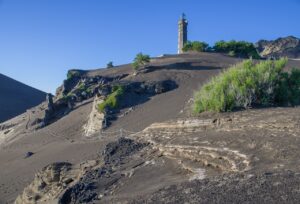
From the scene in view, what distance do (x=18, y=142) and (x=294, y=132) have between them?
22355 millimetres

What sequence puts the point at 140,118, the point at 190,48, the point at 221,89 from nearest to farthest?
the point at 221,89 < the point at 140,118 < the point at 190,48

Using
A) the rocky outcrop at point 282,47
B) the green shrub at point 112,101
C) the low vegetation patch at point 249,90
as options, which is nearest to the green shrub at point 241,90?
the low vegetation patch at point 249,90

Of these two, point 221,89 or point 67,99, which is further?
point 67,99

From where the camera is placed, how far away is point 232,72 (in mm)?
19844

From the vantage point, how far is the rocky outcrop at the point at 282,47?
60.5 meters

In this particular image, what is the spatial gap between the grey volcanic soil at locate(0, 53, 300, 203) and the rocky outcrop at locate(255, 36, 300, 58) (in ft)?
67.2

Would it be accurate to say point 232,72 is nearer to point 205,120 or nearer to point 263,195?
point 205,120

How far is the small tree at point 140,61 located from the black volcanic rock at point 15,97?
88.4 ft

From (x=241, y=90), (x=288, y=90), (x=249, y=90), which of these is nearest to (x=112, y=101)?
(x=288, y=90)

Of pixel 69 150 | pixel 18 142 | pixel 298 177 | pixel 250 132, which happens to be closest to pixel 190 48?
pixel 18 142

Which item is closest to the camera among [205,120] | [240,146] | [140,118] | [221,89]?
[240,146]

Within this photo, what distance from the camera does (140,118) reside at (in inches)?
1141

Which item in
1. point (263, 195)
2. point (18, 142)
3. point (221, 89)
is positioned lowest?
point (18, 142)

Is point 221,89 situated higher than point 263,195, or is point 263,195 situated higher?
point 221,89
